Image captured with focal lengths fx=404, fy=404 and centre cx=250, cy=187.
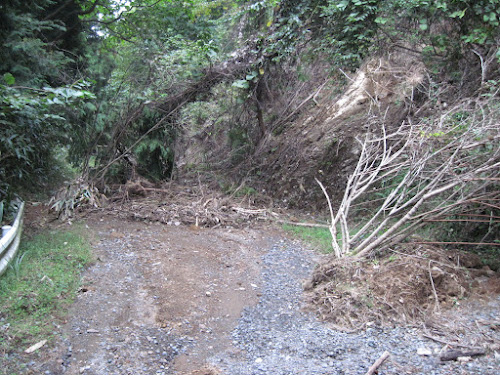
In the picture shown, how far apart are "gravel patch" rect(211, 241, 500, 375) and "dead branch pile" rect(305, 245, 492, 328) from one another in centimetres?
18

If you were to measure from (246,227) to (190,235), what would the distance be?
1.14 metres

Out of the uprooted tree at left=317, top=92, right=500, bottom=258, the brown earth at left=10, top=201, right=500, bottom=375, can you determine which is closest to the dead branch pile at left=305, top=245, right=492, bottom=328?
the brown earth at left=10, top=201, right=500, bottom=375

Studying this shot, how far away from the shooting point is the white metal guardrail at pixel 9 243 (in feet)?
14.3

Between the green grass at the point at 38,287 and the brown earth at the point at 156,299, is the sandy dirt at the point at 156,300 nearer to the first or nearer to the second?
the brown earth at the point at 156,299

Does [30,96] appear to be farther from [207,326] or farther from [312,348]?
[312,348]

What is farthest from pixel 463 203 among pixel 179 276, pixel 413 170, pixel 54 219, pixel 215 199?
pixel 54 219

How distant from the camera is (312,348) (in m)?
3.69

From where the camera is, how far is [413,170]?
555 centimetres

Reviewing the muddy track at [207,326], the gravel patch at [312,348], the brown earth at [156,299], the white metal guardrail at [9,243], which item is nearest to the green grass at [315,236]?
the muddy track at [207,326]

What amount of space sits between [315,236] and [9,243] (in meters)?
4.60

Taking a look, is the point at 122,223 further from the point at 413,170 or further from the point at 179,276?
the point at 413,170

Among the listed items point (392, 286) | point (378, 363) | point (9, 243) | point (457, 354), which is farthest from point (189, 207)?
point (457, 354)

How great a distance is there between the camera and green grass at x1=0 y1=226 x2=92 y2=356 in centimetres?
355

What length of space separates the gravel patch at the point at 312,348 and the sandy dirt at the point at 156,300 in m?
0.22
